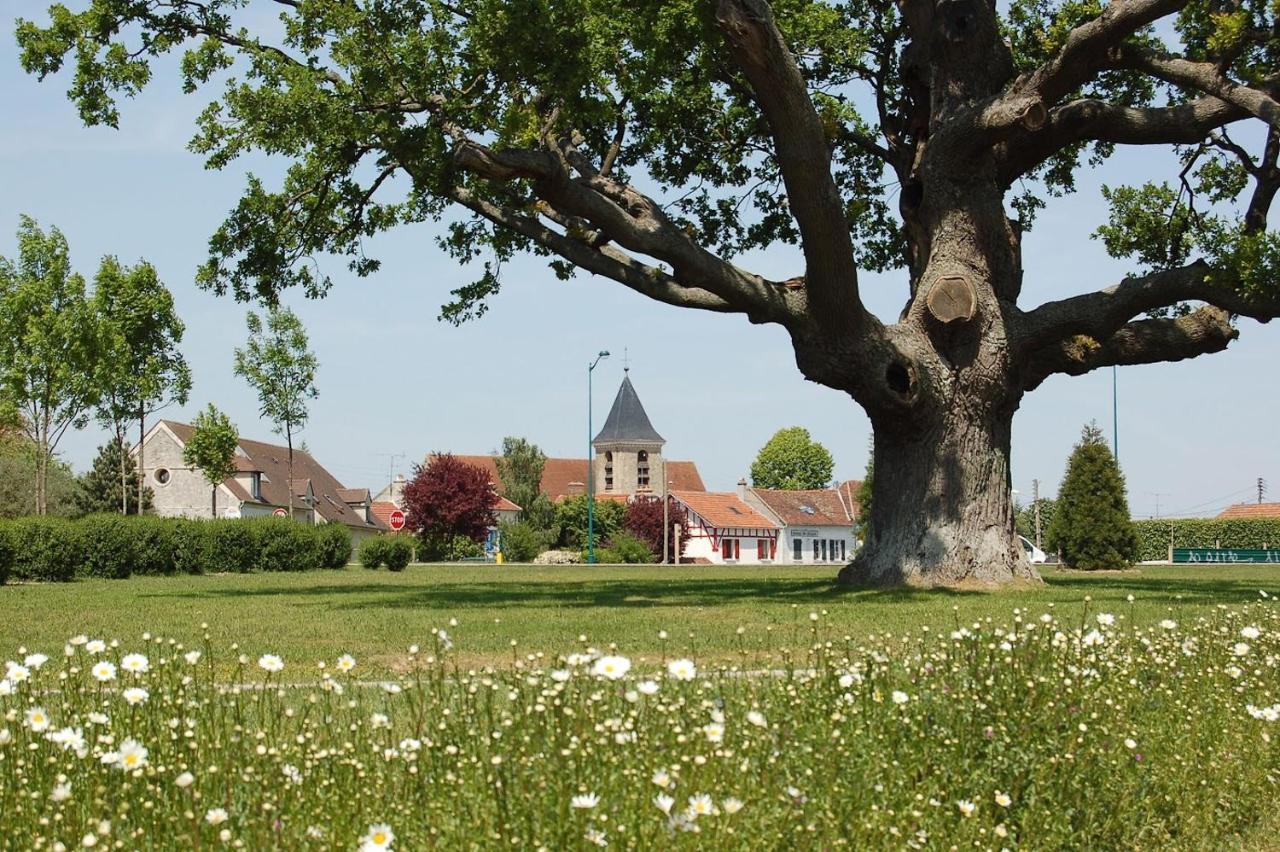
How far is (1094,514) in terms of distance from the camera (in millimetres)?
39188

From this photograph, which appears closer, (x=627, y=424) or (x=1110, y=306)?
(x=1110, y=306)

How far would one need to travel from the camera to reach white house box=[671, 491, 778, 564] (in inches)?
3787

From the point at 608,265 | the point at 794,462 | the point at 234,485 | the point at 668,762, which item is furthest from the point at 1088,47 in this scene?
the point at 794,462

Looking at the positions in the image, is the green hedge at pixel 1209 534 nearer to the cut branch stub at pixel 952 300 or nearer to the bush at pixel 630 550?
the bush at pixel 630 550

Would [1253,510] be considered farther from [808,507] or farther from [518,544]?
[518,544]

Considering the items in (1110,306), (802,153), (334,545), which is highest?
(802,153)

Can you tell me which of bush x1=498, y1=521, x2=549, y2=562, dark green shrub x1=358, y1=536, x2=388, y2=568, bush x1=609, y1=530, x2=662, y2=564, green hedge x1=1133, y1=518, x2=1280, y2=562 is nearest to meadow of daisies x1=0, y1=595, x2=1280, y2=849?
dark green shrub x1=358, y1=536, x2=388, y2=568

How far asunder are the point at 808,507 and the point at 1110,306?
8918cm

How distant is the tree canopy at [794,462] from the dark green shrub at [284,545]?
8903 cm

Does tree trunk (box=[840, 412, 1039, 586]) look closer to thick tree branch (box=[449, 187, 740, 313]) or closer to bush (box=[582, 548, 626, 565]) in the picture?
thick tree branch (box=[449, 187, 740, 313])

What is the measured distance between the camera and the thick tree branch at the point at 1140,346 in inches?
762

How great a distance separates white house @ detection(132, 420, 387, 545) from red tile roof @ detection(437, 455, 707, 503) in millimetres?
37237

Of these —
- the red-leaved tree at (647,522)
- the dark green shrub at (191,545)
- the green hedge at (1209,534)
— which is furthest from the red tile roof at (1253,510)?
the dark green shrub at (191,545)

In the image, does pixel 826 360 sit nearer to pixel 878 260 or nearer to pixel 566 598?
pixel 566 598
